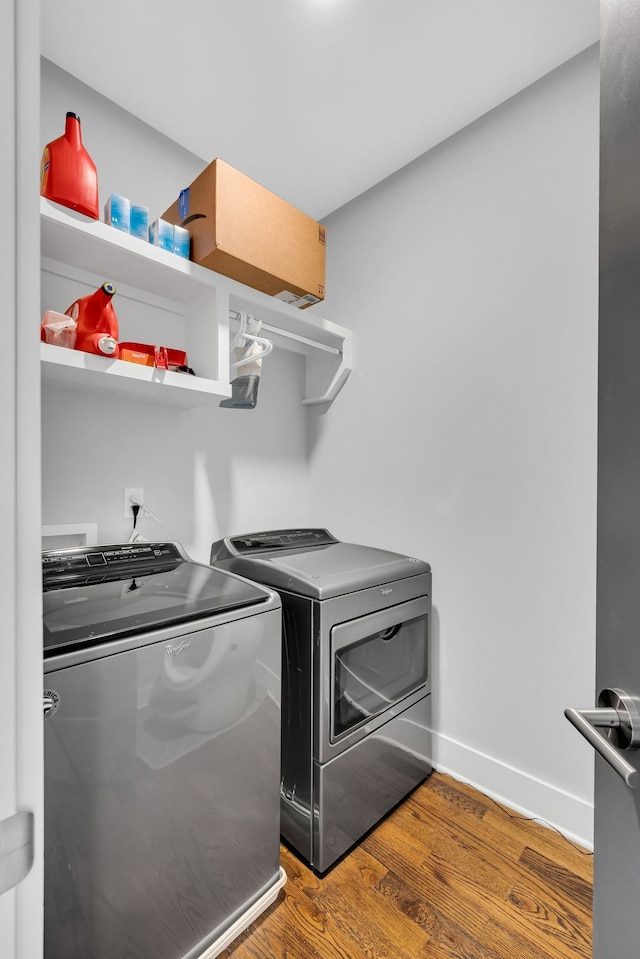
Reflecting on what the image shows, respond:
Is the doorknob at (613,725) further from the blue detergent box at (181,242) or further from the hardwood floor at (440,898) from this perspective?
the blue detergent box at (181,242)

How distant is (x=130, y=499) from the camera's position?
1.67m

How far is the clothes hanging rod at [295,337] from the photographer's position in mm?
1867

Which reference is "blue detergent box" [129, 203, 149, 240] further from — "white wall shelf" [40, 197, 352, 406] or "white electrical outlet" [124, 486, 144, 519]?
"white electrical outlet" [124, 486, 144, 519]

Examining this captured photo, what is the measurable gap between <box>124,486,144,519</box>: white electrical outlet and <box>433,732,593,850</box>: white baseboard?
62.9 inches

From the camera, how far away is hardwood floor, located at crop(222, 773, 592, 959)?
1134 mm

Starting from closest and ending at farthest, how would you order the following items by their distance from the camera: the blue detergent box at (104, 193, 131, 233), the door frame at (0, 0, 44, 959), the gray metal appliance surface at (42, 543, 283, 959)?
the door frame at (0, 0, 44, 959)
the gray metal appliance surface at (42, 543, 283, 959)
the blue detergent box at (104, 193, 131, 233)

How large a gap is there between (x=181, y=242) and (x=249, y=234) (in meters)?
0.24

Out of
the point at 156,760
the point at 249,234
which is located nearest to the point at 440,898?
the point at 156,760

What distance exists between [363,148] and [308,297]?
0.70 metres

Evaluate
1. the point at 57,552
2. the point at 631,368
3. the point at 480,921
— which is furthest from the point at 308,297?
the point at 480,921

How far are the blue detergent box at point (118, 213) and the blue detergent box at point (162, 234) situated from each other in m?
0.09

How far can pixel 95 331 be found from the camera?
1.29m

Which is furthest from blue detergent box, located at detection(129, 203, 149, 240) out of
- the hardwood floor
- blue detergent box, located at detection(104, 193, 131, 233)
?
the hardwood floor

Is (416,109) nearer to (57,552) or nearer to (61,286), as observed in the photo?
(61,286)
